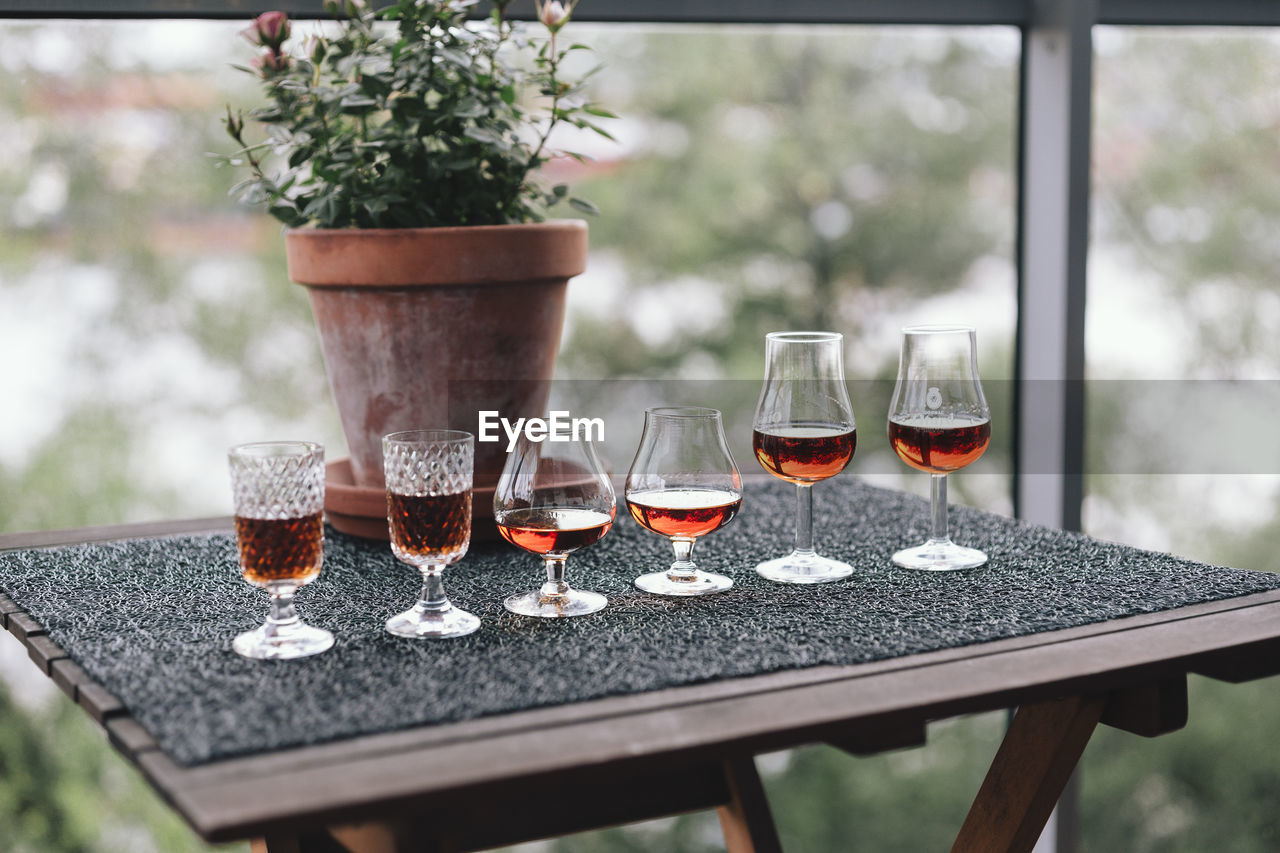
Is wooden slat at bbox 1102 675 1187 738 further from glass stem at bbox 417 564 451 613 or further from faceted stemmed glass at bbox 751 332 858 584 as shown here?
glass stem at bbox 417 564 451 613

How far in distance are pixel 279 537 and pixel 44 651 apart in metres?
0.22

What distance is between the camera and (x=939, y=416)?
1.28 meters

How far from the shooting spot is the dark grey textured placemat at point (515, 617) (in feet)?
2.93

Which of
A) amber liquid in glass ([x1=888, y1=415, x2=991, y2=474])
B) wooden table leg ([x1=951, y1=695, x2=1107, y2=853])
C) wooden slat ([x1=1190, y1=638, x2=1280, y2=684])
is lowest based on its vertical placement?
wooden table leg ([x1=951, y1=695, x2=1107, y2=853])

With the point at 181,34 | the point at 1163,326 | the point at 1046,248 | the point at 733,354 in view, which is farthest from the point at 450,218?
the point at 1163,326

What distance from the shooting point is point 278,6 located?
1713 mm

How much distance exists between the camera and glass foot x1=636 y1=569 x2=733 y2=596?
3.87ft

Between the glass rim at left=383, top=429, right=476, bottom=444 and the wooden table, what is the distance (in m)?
0.31

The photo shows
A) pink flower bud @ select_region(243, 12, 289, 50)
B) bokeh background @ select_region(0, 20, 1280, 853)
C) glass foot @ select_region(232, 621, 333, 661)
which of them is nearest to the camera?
glass foot @ select_region(232, 621, 333, 661)

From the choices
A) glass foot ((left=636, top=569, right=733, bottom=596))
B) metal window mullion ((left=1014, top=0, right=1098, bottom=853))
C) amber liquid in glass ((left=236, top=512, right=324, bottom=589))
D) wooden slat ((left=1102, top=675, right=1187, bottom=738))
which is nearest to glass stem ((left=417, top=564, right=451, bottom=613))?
amber liquid in glass ((left=236, top=512, right=324, bottom=589))

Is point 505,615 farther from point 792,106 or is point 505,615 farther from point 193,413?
point 792,106

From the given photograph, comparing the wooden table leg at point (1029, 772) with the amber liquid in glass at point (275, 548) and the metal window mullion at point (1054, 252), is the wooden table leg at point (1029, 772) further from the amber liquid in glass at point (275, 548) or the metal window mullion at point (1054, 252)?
the metal window mullion at point (1054, 252)

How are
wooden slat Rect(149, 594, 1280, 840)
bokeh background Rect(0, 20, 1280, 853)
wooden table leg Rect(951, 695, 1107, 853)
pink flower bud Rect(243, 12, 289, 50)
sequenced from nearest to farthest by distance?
wooden slat Rect(149, 594, 1280, 840) → wooden table leg Rect(951, 695, 1107, 853) → pink flower bud Rect(243, 12, 289, 50) → bokeh background Rect(0, 20, 1280, 853)

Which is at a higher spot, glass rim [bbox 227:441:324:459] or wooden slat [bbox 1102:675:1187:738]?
glass rim [bbox 227:441:324:459]
